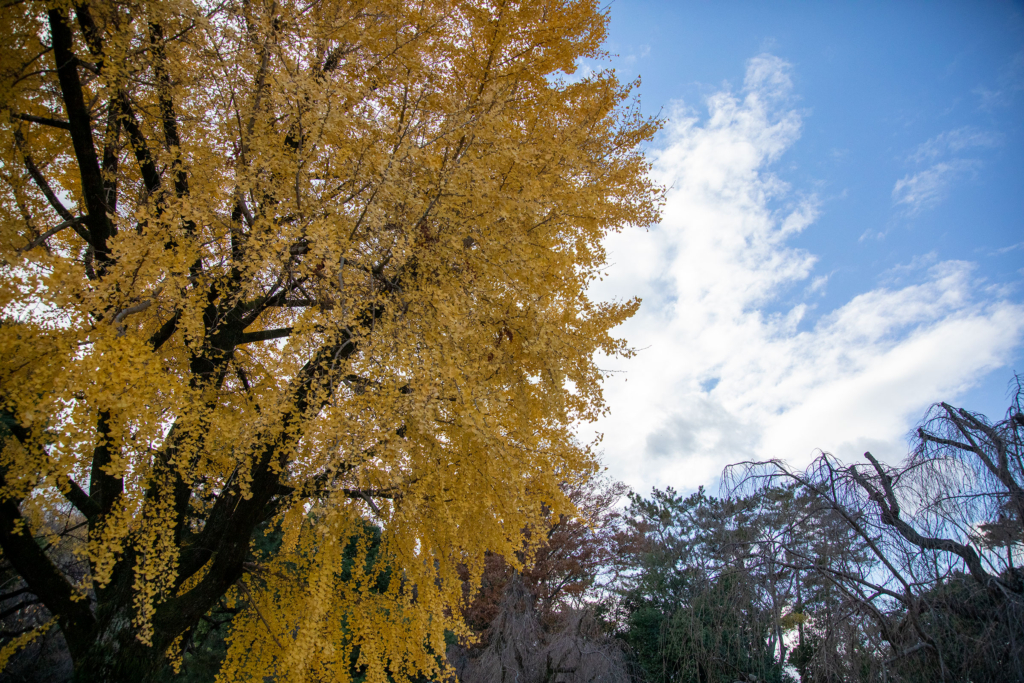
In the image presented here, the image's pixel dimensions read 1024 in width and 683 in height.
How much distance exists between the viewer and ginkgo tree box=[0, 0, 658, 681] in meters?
3.88

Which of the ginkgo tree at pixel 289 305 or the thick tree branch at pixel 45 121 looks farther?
the thick tree branch at pixel 45 121

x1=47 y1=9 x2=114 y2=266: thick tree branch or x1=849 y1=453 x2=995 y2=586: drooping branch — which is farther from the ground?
x1=47 y1=9 x2=114 y2=266: thick tree branch

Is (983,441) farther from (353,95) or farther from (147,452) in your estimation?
(147,452)

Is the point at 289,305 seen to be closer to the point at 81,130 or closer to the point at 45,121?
the point at 81,130

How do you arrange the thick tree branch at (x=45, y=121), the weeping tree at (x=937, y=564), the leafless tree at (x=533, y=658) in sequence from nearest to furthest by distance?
the weeping tree at (x=937, y=564) → the thick tree branch at (x=45, y=121) → the leafless tree at (x=533, y=658)

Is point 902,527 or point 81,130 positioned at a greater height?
point 81,130

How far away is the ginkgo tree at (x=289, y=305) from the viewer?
12.7ft

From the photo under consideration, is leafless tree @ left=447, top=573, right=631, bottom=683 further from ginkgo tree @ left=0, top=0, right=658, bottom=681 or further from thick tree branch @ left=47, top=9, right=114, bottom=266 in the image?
thick tree branch @ left=47, top=9, right=114, bottom=266

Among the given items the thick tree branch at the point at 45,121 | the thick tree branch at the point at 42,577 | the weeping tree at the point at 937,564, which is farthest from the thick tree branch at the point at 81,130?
the weeping tree at the point at 937,564

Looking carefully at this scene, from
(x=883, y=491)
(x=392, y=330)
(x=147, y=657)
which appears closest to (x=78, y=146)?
(x=392, y=330)

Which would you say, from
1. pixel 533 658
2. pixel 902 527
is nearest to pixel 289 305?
pixel 902 527

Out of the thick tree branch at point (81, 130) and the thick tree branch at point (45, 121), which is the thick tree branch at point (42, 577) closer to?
the thick tree branch at point (81, 130)

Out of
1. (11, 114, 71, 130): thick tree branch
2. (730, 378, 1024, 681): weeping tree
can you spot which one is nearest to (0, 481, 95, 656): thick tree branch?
(11, 114, 71, 130): thick tree branch

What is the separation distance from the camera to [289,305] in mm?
5617
